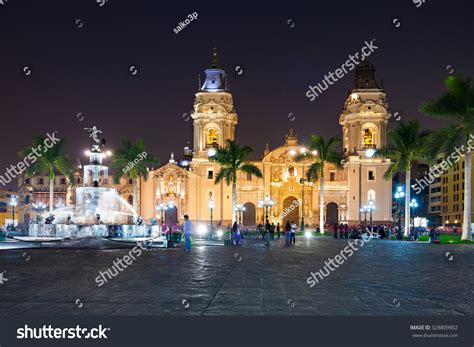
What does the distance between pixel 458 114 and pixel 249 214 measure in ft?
152

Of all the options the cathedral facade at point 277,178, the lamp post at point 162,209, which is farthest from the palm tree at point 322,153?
the lamp post at point 162,209

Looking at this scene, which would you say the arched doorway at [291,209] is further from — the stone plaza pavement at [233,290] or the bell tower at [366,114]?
the stone plaza pavement at [233,290]

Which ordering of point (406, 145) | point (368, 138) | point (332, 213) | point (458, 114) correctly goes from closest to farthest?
1. point (458, 114)
2. point (406, 145)
3. point (368, 138)
4. point (332, 213)

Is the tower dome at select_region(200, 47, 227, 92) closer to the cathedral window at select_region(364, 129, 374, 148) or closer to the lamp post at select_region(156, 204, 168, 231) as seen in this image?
the lamp post at select_region(156, 204, 168, 231)

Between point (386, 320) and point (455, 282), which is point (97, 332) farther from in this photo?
point (455, 282)

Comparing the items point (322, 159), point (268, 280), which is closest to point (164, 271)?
point (268, 280)

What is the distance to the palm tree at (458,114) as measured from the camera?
1399 inches

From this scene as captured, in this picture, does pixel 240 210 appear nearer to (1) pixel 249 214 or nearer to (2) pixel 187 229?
(1) pixel 249 214

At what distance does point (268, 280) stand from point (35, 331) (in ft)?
23.3

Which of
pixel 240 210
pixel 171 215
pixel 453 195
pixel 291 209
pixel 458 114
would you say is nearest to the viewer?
pixel 458 114

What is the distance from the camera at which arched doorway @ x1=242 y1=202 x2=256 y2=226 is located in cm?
7856

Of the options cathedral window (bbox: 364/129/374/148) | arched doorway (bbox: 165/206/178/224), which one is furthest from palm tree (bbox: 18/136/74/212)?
cathedral window (bbox: 364/129/374/148)

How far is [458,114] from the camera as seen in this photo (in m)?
35.9

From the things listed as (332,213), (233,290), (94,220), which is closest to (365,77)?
(332,213)
